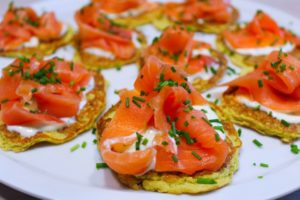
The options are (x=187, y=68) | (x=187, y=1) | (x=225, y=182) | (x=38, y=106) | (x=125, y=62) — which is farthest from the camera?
(x=187, y=1)

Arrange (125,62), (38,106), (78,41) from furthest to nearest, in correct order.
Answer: (78,41) < (125,62) < (38,106)

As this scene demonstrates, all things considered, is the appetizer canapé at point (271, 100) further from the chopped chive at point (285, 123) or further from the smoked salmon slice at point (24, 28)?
the smoked salmon slice at point (24, 28)

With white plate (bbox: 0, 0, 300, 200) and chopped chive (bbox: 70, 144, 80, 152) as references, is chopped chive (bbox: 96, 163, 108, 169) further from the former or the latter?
chopped chive (bbox: 70, 144, 80, 152)

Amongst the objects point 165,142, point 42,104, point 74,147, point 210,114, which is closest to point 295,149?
point 210,114

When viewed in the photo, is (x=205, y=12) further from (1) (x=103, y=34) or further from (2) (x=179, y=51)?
(1) (x=103, y=34)

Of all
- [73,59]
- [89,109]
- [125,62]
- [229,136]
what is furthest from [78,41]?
[229,136]

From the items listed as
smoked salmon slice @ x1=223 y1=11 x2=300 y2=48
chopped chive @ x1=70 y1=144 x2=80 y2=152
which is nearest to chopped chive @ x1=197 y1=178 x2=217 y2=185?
chopped chive @ x1=70 y1=144 x2=80 y2=152

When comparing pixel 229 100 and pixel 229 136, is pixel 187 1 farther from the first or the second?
pixel 229 136
